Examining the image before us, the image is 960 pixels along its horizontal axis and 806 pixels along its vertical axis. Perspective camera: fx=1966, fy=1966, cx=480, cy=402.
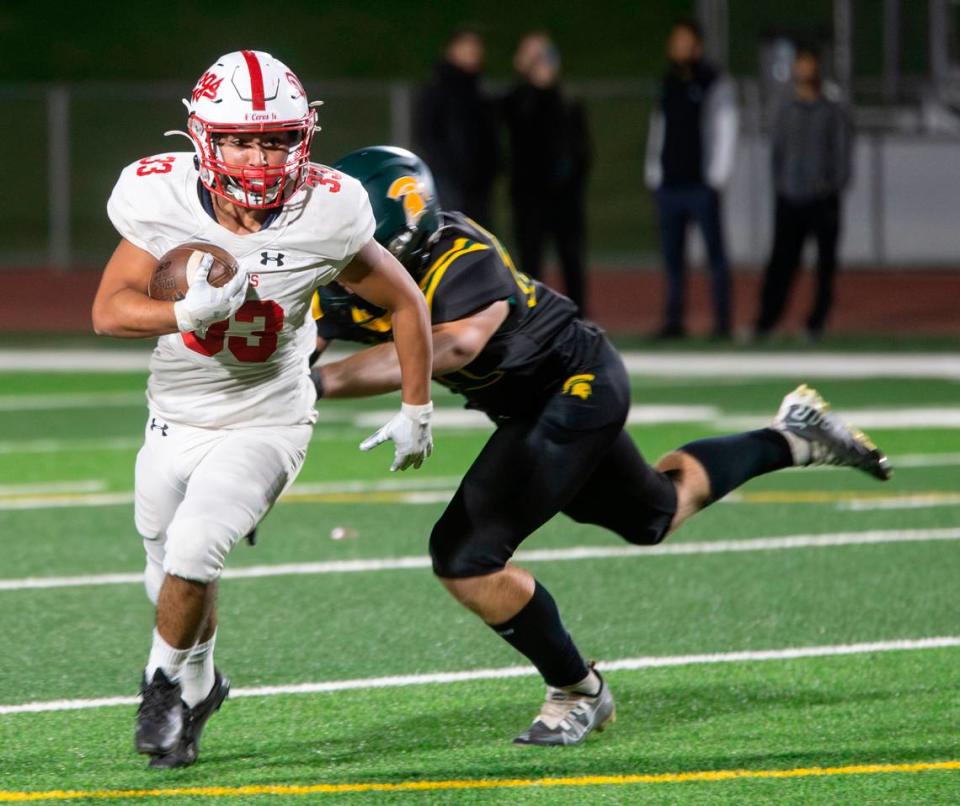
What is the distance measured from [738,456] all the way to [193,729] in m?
2.01

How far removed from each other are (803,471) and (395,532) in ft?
7.95

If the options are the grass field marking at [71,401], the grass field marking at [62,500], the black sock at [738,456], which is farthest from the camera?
the grass field marking at [71,401]

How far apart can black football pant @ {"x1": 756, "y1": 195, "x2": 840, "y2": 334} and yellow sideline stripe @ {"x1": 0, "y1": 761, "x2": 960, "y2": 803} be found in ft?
31.7

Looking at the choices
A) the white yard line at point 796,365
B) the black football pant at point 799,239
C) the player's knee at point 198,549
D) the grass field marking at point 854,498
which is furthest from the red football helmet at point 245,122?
the black football pant at point 799,239

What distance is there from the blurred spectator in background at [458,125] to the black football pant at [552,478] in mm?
8933

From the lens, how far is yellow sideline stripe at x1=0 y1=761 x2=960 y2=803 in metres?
4.36

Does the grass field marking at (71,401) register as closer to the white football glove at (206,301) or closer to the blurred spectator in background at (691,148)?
the blurred spectator in background at (691,148)

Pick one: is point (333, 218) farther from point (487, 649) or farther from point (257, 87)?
point (487, 649)

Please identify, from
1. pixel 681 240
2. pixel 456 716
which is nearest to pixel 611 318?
pixel 681 240

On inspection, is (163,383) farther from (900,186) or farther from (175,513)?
(900,186)

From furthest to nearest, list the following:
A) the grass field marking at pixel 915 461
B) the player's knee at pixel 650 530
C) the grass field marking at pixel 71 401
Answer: the grass field marking at pixel 71 401, the grass field marking at pixel 915 461, the player's knee at pixel 650 530

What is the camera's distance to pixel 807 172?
1365 cm

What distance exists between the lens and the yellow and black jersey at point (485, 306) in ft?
16.1

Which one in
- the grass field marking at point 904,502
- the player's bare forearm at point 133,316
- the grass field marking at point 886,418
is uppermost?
the player's bare forearm at point 133,316
